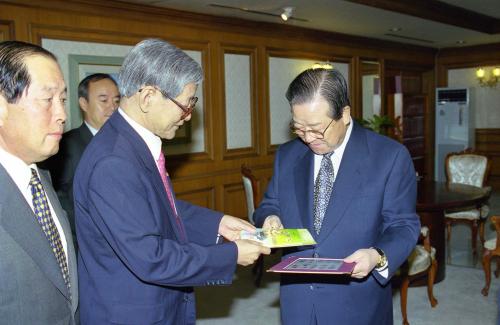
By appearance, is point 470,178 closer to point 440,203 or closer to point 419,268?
point 440,203

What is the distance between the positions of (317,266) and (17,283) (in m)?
0.98

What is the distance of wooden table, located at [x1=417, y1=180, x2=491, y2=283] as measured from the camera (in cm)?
450

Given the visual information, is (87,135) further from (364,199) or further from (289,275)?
(364,199)

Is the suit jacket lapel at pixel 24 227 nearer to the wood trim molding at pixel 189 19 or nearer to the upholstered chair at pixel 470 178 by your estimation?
the wood trim molding at pixel 189 19

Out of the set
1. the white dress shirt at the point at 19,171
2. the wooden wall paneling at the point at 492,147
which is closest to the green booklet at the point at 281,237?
the white dress shirt at the point at 19,171

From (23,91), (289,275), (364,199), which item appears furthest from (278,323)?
(23,91)

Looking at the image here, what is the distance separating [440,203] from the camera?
14.7 ft

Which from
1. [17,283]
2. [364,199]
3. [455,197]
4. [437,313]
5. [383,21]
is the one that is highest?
[383,21]

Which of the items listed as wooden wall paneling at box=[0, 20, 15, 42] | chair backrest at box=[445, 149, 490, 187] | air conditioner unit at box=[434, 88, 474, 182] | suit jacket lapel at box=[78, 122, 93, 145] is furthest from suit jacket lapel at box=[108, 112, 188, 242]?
air conditioner unit at box=[434, 88, 474, 182]

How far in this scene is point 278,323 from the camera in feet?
13.4

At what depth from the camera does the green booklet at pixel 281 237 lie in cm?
182

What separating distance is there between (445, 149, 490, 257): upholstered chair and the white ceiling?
84.9 inches

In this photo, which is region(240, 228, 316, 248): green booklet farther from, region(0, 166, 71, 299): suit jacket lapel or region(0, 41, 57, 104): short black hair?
region(0, 41, 57, 104): short black hair

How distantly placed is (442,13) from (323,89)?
6050 mm
